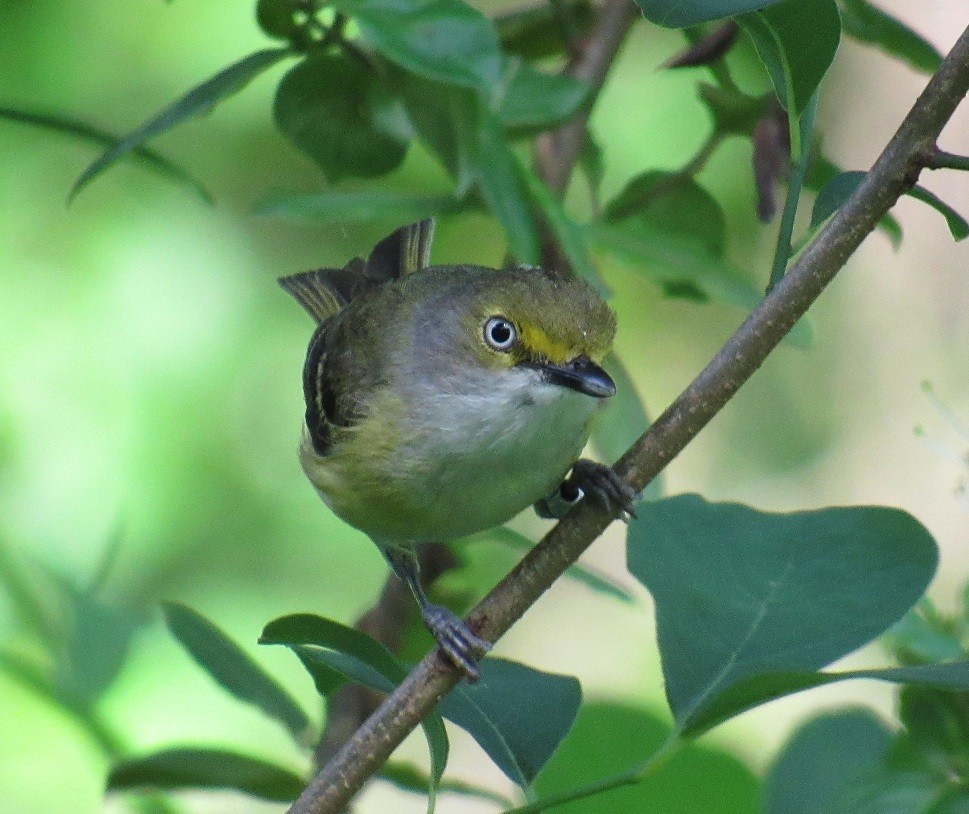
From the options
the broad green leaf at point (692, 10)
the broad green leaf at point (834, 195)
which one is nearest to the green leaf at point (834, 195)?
the broad green leaf at point (834, 195)

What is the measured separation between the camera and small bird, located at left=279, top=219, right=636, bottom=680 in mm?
2602

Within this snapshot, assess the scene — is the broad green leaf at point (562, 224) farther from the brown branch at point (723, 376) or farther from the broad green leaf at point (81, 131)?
the brown branch at point (723, 376)

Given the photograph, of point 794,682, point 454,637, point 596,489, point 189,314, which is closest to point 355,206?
point 596,489

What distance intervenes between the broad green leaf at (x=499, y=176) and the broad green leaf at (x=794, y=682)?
3.21 feet

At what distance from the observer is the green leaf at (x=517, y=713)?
186 cm

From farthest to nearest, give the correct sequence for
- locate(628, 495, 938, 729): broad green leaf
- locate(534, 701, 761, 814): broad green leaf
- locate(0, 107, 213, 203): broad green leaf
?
1. locate(534, 701, 761, 814): broad green leaf
2. locate(0, 107, 213, 203): broad green leaf
3. locate(628, 495, 938, 729): broad green leaf

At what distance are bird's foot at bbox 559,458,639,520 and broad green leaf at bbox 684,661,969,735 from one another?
319 mm

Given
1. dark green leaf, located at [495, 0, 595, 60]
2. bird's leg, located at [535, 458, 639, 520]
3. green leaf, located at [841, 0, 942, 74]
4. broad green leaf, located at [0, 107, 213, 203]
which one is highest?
green leaf, located at [841, 0, 942, 74]

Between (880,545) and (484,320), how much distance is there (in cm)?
118

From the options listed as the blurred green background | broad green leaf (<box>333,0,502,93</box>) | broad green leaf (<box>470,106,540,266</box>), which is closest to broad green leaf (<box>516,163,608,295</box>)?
broad green leaf (<box>470,106,540,266</box>)

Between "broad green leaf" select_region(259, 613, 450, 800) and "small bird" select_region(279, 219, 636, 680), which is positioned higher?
"small bird" select_region(279, 219, 636, 680)

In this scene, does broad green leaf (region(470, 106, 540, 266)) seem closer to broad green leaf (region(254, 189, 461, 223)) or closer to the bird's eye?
broad green leaf (region(254, 189, 461, 223))

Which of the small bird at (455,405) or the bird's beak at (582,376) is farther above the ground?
the bird's beak at (582,376)

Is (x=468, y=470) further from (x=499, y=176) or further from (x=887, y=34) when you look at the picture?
(x=887, y=34)
